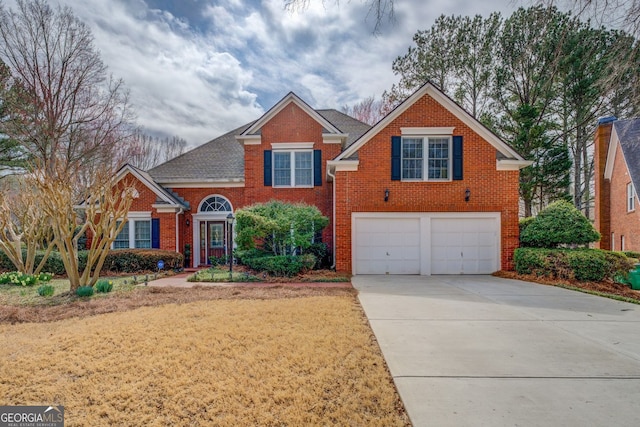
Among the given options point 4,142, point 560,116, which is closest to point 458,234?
point 560,116

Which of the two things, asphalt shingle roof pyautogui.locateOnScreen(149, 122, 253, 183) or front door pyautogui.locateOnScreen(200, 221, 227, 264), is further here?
front door pyautogui.locateOnScreen(200, 221, 227, 264)

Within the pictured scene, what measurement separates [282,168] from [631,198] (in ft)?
56.9

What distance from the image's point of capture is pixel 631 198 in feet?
52.2

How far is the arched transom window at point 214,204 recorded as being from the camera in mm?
15250

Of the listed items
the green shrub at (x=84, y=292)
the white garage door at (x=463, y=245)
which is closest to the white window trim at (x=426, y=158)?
the white garage door at (x=463, y=245)

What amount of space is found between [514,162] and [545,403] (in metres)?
10.4

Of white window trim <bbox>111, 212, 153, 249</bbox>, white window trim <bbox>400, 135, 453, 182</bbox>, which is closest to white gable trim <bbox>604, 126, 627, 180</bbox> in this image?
white window trim <bbox>400, 135, 453, 182</bbox>

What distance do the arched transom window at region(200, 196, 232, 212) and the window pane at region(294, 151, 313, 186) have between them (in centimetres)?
391

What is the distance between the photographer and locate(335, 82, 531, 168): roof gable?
11.7 metres

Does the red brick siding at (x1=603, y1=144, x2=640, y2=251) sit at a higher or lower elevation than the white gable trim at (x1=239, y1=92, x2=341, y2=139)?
lower

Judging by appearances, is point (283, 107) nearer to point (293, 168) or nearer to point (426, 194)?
point (293, 168)

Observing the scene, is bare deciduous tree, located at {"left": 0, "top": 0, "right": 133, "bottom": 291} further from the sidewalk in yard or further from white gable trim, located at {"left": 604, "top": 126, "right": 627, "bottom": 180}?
white gable trim, located at {"left": 604, "top": 126, "right": 627, "bottom": 180}

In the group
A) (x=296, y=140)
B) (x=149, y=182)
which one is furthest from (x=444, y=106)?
(x=149, y=182)

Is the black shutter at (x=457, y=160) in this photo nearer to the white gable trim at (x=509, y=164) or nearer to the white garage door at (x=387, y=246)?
the white gable trim at (x=509, y=164)
